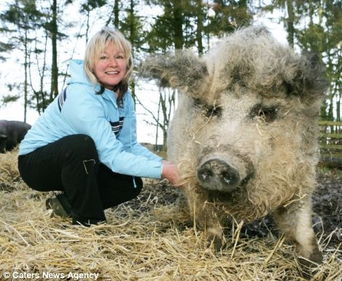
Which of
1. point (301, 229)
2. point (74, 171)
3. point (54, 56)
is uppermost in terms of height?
point (54, 56)

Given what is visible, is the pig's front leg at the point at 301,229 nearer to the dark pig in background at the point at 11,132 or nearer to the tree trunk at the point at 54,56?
the dark pig in background at the point at 11,132

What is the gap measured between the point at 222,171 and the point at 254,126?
1.49ft

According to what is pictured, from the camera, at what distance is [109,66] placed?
10.6 feet

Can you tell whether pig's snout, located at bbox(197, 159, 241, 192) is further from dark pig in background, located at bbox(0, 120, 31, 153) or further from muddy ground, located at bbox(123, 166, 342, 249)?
dark pig in background, located at bbox(0, 120, 31, 153)

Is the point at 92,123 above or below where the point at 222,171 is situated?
above

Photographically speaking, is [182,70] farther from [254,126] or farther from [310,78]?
[310,78]

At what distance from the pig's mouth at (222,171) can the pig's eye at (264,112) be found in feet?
1.19

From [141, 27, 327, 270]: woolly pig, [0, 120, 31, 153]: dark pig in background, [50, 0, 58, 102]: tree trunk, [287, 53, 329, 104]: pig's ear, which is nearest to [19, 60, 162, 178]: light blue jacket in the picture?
[141, 27, 327, 270]: woolly pig

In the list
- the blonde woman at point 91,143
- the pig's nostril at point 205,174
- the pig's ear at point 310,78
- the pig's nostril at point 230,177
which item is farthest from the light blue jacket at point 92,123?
the pig's ear at point 310,78

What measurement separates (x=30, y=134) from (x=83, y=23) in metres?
14.7

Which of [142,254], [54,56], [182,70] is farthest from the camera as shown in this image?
[54,56]

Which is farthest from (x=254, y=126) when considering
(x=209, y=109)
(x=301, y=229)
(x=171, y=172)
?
(x=301, y=229)

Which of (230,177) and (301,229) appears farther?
(301,229)

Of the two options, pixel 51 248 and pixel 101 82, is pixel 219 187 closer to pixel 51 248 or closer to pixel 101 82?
pixel 51 248
